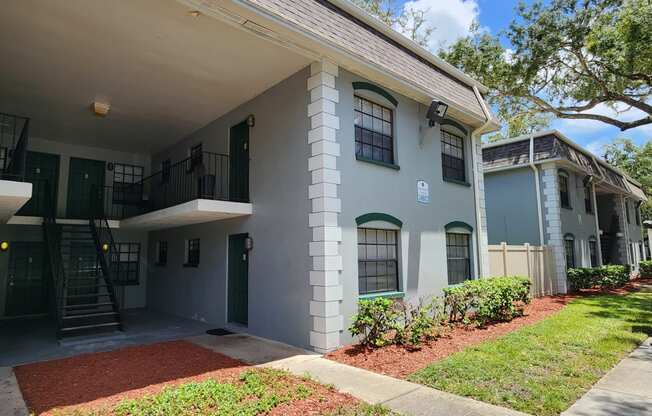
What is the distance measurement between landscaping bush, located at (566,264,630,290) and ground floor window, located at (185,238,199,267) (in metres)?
13.1

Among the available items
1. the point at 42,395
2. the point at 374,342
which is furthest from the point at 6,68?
the point at 374,342

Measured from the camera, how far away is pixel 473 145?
444 inches

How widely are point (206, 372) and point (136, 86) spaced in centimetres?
631

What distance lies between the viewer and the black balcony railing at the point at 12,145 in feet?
23.1

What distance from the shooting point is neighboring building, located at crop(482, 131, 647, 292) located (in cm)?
1452

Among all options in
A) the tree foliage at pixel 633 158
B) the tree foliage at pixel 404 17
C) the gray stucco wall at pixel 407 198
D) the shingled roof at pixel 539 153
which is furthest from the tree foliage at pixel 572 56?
the tree foliage at pixel 633 158

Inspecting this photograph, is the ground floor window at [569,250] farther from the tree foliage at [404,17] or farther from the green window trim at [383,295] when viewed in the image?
the tree foliage at [404,17]

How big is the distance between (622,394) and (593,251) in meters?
16.4

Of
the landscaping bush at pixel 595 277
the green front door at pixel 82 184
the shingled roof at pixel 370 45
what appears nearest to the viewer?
the shingled roof at pixel 370 45

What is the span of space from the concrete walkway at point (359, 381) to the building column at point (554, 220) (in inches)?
451

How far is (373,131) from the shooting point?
844 cm

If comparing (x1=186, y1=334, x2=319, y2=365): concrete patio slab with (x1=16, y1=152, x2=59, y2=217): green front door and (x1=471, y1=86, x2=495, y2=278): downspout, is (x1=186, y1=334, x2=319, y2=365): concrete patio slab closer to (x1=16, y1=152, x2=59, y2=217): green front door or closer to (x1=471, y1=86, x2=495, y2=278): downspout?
(x1=471, y1=86, x2=495, y2=278): downspout

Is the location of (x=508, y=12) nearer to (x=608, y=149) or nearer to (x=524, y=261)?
(x=524, y=261)

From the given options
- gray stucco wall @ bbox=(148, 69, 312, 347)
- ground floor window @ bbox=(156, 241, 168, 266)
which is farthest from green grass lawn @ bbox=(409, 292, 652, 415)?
ground floor window @ bbox=(156, 241, 168, 266)
